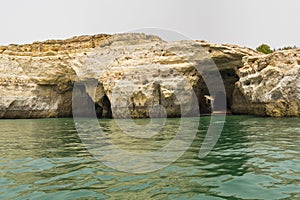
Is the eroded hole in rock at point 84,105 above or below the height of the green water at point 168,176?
above

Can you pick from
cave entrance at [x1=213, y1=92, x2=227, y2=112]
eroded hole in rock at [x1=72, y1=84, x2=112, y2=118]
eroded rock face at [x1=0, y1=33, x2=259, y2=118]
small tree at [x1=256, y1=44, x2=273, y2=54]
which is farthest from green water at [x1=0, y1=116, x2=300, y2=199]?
small tree at [x1=256, y1=44, x2=273, y2=54]

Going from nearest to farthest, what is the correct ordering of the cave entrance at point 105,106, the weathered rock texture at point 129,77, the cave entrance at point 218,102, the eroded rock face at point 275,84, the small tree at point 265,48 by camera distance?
the eroded rock face at point 275,84 < the weathered rock texture at point 129,77 < the cave entrance at point 105,106 < the cave entrance at point 218,102 < the small tree at point 265,48

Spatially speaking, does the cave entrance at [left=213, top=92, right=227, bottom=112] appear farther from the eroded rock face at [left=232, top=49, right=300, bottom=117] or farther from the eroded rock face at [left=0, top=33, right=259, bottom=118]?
the eroded rock face at [left=232, top=49, right=300, bottom=117]

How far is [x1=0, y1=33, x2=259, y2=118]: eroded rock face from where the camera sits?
66.9ft

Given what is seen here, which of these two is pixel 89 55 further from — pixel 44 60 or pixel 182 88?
pixel 182 88

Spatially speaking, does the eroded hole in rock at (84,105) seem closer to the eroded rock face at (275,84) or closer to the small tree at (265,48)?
the eroded rock face at (275,84)

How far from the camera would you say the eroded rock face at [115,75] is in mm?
20377

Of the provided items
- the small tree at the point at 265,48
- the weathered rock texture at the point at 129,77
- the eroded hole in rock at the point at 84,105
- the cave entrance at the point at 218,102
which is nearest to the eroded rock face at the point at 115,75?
the weathered rock texture at the point at 129,77

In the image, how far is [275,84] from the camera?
1642cm

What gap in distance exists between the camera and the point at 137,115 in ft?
67.7

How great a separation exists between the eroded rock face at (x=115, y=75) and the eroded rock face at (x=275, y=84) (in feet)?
10.5

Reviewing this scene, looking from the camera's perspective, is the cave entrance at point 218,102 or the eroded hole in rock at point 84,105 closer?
the eroded hole in rock at point 84,105

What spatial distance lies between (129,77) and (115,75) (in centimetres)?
134

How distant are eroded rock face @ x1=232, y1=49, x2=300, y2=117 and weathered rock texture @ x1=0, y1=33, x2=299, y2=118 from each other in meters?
0.06
